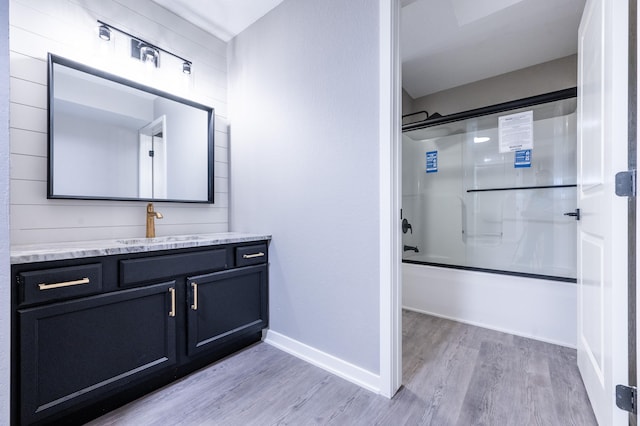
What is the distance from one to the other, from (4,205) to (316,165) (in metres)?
1.39

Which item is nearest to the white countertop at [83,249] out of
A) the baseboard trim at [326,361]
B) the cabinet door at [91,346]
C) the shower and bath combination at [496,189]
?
the cabinet door at [91,346]

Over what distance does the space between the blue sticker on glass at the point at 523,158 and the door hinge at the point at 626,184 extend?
176cm

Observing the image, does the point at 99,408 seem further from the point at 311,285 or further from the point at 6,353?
the point at 311,285

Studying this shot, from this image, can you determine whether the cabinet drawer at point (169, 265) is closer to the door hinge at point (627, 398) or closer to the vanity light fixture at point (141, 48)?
the vanity light fixture at point (141, 48)

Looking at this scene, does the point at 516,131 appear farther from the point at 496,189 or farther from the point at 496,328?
the point at 496,328

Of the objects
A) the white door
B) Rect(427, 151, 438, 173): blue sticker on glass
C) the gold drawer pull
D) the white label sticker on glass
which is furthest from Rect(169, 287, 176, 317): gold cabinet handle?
Result: the white label sticker on glass

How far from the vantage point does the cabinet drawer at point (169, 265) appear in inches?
56.2

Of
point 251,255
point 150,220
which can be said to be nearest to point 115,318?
point 150,220

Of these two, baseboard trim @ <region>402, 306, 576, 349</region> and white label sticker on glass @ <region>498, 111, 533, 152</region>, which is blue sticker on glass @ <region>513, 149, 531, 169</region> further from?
baseboard trim @ <region>402, 306, 576, 349</region>

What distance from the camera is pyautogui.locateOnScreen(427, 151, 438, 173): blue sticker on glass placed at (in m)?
3.09

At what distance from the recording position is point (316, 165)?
184 centimetres

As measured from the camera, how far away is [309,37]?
187 centimetres

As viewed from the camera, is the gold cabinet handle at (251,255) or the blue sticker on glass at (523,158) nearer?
the gold cabinet handle at (251,255)

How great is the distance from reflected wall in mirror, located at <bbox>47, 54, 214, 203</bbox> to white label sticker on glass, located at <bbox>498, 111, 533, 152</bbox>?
2566 millimetres
